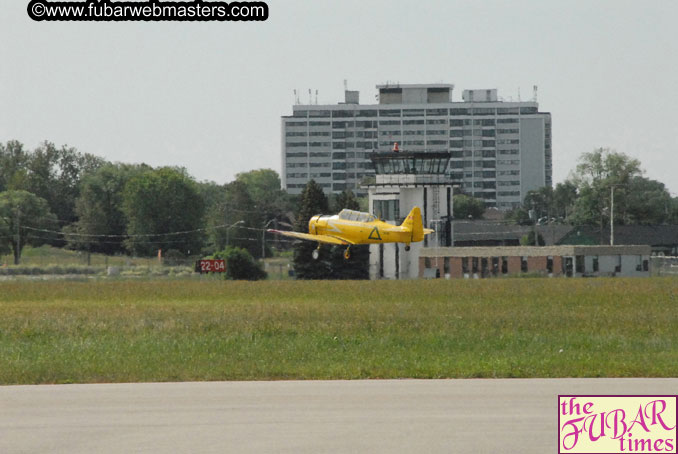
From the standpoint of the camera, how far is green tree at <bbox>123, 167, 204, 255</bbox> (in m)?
187

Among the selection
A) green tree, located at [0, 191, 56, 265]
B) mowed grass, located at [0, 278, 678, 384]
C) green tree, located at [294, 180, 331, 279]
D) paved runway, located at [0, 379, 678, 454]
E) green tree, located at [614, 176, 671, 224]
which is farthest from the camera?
green tree, located at [614, 176, 671, 224]

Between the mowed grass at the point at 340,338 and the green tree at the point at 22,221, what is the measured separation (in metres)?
96.8

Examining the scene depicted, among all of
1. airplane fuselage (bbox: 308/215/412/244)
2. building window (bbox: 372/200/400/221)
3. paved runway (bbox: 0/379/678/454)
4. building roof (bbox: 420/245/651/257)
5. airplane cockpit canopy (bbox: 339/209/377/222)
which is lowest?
paved runway (bbox: 0/379/678/454)

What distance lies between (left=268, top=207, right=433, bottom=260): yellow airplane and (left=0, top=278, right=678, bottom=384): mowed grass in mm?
24195

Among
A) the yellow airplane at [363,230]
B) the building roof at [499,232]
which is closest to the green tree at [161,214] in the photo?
the building roof at [499,232]

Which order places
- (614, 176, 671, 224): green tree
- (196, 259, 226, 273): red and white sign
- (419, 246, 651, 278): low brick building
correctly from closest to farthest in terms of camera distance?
(419, 246, 651, 278): low brick building < (196, 259, 226, 273): red and white sign < (614, 176, 671, 224): green tree

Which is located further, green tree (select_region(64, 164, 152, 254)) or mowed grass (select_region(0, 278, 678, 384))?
green tree (select_region(64, 164, 152, 254))

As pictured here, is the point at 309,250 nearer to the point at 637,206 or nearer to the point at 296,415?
the point at 637,206

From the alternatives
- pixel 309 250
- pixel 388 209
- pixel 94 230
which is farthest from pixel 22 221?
pixel 388 209

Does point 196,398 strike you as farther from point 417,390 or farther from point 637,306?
point 637,306

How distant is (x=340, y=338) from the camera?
39906 mm

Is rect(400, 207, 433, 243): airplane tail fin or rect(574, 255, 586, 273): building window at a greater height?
rect(400, 207, 433, 243): airplane tail fin

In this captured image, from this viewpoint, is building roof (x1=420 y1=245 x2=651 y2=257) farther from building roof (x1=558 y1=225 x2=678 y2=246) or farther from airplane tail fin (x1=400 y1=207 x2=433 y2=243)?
building roof (x1=558 y1=225 x2=678 y2=246)

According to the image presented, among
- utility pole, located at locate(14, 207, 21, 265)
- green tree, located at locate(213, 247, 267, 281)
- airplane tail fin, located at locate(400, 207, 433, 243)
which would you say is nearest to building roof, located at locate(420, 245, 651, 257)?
green tree, located at locate(213, 247, 267, 281)
